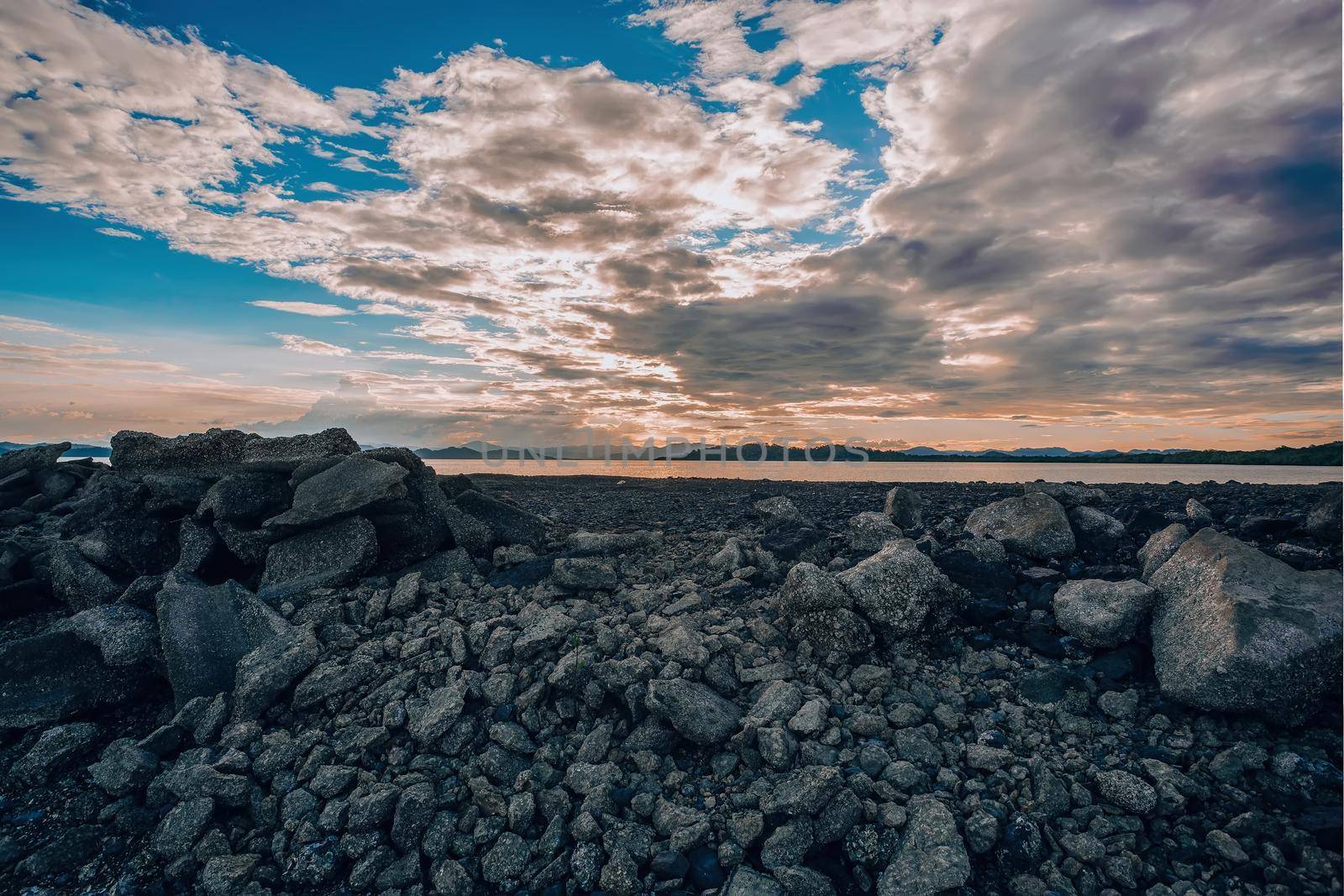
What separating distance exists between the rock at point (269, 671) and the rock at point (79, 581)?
5181 millimetres

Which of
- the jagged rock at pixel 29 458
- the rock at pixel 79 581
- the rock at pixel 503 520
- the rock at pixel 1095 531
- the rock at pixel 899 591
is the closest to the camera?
the rock at pixel 899 591

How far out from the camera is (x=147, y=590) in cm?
920

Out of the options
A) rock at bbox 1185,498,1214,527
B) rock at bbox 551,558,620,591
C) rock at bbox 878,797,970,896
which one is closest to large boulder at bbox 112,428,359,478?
rock at bbox 551,558,620,591

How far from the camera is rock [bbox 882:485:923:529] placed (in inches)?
480

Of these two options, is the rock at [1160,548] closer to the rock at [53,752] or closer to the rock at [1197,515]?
the rock at [1197,515]

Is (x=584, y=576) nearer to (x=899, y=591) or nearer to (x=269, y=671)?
(x=269, y=671)

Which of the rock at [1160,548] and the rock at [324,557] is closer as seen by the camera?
the rock at [1160,548]

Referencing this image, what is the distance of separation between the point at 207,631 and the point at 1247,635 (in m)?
11.4

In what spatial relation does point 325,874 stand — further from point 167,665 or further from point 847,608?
point 847,608

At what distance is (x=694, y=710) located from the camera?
606 cm

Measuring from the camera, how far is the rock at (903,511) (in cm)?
1219

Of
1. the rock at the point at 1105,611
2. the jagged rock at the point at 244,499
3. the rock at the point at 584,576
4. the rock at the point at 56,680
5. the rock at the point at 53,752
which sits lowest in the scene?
the rock at the point at 53,752

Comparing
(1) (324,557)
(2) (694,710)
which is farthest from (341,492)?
(2) (694,710)

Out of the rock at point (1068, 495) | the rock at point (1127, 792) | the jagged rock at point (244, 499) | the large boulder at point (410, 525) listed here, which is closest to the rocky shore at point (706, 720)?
the rock at point (1127, 792)
